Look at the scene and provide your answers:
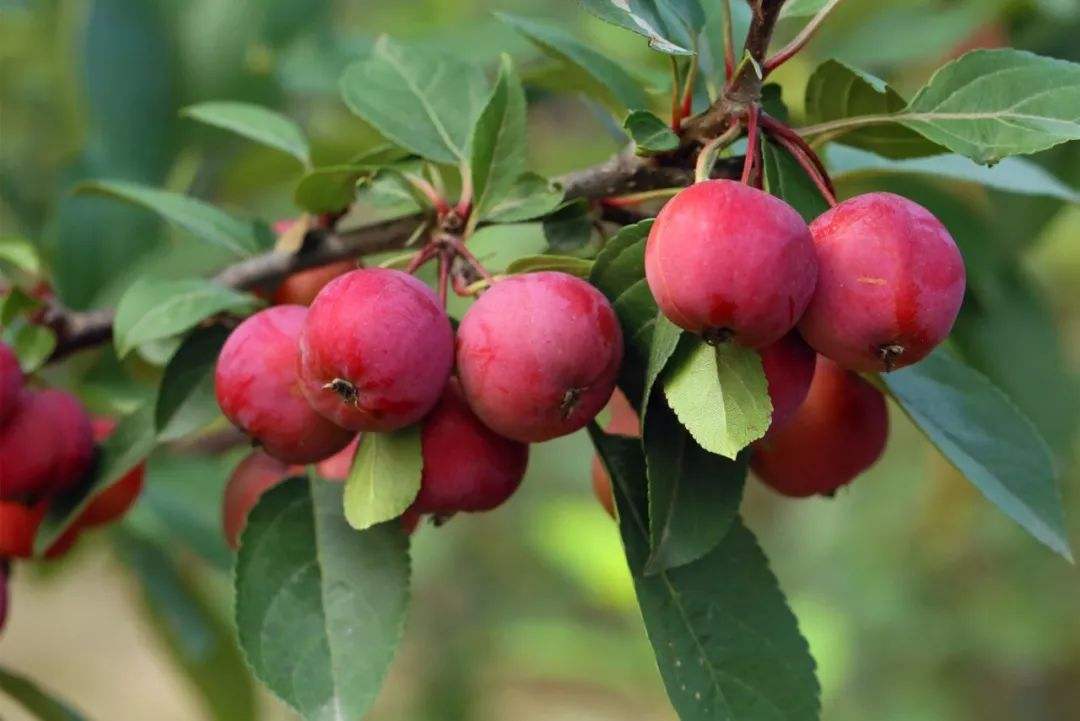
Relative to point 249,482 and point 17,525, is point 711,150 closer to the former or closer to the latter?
point 249,482

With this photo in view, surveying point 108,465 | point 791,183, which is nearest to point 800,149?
point 791,183

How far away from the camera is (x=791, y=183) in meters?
0.63

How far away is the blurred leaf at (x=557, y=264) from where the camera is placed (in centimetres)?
64

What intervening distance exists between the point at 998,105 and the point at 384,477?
1.16 feet

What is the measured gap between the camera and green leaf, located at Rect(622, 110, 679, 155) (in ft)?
2.01

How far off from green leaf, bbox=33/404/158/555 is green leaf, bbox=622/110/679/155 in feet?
1.19

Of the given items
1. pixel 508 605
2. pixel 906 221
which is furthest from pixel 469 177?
pixel 508 605

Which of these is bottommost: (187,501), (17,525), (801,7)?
(187,501)

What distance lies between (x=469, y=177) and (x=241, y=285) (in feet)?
0.61

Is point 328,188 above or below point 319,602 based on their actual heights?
above

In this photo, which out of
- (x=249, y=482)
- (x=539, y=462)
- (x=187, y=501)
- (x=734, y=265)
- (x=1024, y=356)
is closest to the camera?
(x=734, y=265)

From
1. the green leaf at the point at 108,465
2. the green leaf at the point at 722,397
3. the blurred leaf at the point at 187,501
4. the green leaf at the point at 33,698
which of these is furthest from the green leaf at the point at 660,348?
the blurred leaf at the point at 187,501

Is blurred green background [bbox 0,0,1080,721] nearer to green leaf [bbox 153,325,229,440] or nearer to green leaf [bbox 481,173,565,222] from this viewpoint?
green leaf [bbox 481,173,565,222]

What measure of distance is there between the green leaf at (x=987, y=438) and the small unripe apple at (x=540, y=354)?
0.18 meters
